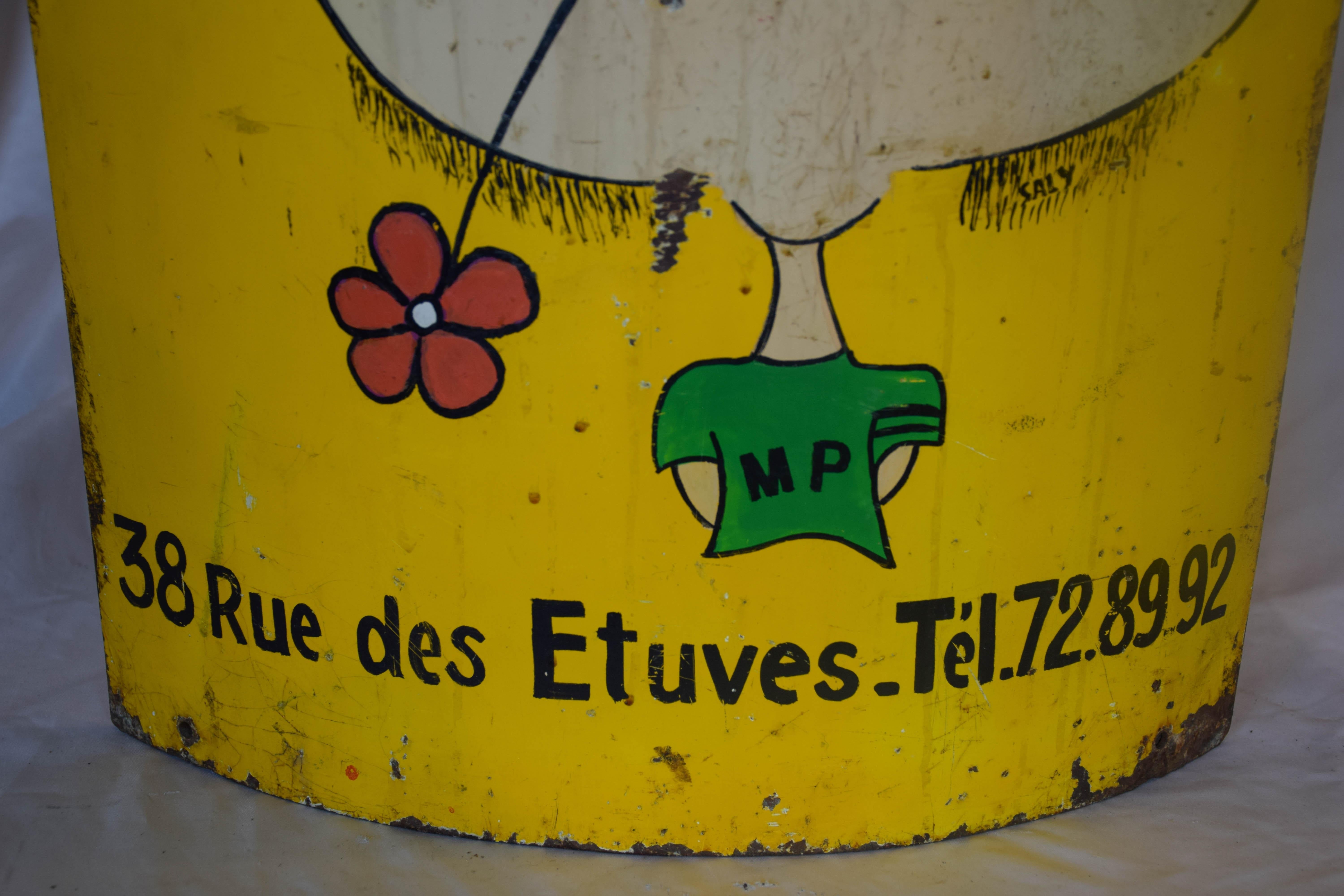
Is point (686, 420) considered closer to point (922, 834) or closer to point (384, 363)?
point (384, 363)

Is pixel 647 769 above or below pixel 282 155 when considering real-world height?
below

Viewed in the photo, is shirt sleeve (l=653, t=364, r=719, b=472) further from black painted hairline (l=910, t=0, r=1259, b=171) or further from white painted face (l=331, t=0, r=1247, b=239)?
black painted hairline (l=910, t=0, r=1259, b=171)

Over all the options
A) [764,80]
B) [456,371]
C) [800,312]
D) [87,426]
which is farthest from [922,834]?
[87,426]

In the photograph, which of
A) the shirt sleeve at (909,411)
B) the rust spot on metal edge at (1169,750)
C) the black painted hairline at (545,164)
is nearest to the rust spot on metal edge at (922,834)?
the rust spot on metal edge at (1169,750)

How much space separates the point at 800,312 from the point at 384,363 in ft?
1.40

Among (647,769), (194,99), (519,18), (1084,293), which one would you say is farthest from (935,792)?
(194,99)

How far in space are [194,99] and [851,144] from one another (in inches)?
26.4

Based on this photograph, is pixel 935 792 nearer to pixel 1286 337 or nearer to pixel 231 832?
pixel 1286 337

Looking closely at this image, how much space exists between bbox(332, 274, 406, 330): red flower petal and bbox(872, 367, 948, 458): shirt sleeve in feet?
1.62

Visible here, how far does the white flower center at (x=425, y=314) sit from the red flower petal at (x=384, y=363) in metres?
0.01

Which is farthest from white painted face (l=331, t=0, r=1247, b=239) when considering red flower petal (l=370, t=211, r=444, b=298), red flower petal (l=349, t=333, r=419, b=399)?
red flower petal (l=349, t=333, r=419, b=399)

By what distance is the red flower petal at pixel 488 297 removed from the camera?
1.10 metres

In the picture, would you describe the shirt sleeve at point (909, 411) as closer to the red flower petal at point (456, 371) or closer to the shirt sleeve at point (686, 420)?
the shirt sleeve at point (686, 420)

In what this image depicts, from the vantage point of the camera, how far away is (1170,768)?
55.3 inches
